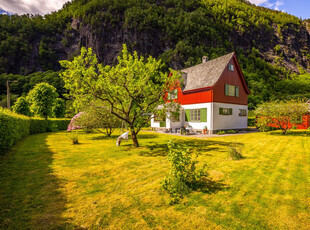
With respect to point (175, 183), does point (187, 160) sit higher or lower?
higher

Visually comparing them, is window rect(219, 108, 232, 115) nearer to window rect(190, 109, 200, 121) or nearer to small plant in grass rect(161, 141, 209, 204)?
window rect(190, 109, 200, 121)

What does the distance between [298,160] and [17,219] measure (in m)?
11.2

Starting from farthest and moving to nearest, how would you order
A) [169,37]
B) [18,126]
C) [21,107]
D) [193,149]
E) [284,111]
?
[169,37] < [21,107] < [284,111] < [18,126] < [193,149]

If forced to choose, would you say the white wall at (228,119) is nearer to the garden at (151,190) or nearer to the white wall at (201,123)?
the white wall at (201,123)

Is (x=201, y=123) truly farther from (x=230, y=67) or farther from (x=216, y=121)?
(x=230, y=67)

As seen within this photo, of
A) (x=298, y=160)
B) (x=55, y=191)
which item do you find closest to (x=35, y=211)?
(x=55, y=191)

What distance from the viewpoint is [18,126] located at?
44.1 feet

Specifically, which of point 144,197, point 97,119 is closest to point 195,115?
point 97,119

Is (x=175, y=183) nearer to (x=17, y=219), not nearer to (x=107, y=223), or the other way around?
(x=107, y=223)

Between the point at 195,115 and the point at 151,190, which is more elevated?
the point at 195,115

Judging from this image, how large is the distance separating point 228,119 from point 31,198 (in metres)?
20.5

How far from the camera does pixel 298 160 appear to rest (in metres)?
7.84

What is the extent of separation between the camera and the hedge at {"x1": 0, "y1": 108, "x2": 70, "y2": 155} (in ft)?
30.1

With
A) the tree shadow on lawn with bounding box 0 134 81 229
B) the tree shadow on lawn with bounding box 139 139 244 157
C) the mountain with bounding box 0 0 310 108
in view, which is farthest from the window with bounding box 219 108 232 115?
the mountain with bounding box 0 0 310 108
